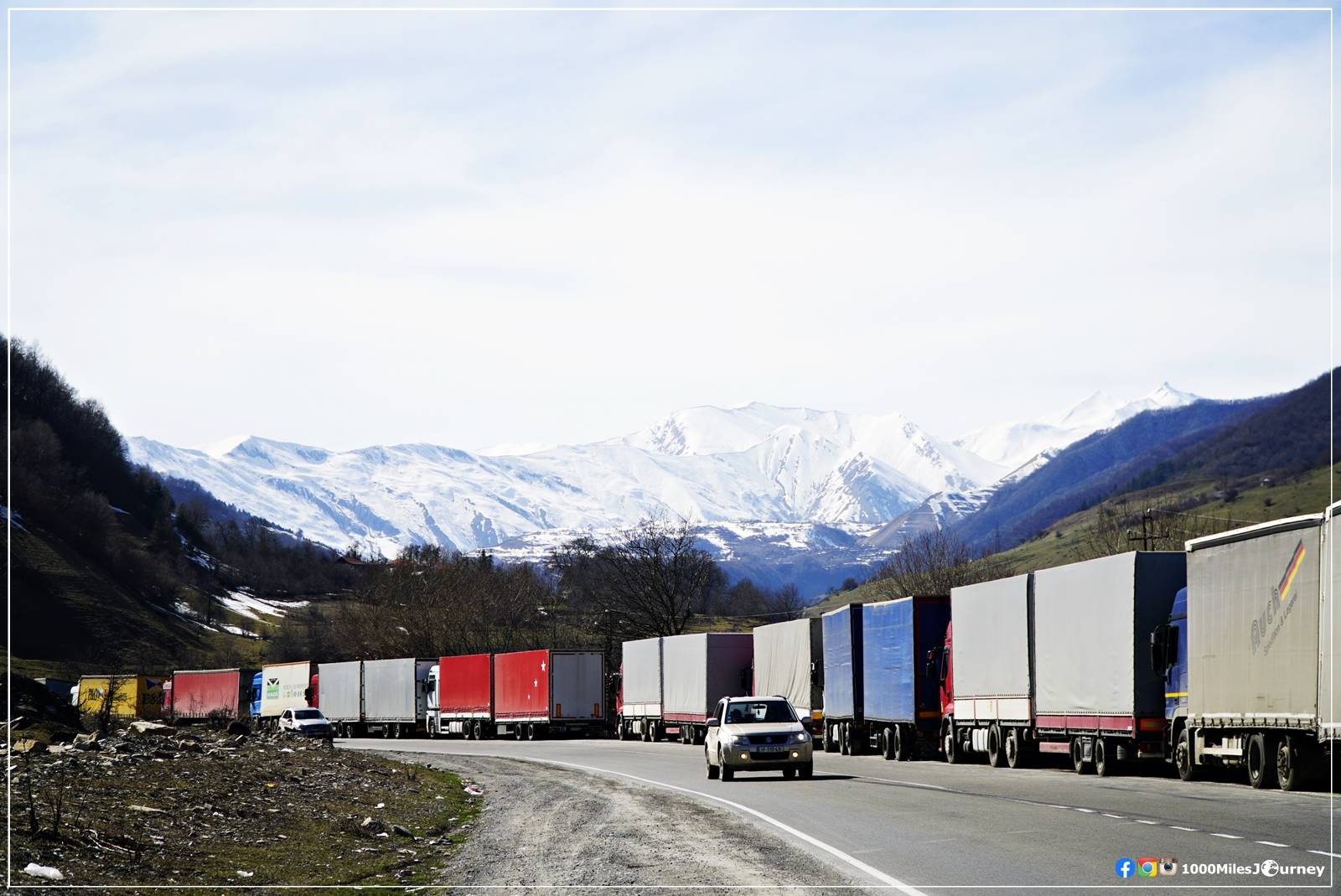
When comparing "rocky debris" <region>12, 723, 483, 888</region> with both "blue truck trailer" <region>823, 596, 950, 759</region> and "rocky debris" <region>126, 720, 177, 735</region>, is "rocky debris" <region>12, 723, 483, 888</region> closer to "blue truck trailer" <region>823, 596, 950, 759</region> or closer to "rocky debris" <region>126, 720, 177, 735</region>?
"rocky debris" <region>126, 720, 177, 735</region>

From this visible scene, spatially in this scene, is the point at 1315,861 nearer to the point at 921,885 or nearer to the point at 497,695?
the point at 921,885

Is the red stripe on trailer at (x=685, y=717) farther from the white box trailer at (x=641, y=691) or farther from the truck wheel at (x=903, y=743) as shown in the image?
the truck wheel at (x=903, y=743)

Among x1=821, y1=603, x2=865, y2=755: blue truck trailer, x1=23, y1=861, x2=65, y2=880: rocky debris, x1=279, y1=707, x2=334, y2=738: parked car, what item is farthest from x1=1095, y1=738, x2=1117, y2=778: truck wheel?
x1=279, y1=707, x2=334, y2=738: parked car

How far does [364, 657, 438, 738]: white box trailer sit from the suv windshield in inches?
1849

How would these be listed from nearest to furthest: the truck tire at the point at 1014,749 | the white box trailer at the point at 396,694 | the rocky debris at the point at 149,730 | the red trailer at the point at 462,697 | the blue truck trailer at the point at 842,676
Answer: the truck tire at the point at 1014,749 → the blue truck trailer at the point at 842,676 → the rocky debris at the point at 149,730 → the red trailer at the point at 462,697 → the white box trailer at the point at 396,694

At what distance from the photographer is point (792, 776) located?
31484mm

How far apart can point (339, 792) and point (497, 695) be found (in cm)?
4294

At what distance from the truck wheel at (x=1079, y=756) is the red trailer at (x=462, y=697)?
141ft

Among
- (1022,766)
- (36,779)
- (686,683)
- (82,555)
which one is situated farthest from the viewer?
(82,555)

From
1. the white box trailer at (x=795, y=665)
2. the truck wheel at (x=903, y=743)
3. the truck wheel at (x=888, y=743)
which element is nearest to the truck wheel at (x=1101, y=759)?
the truck wheel at (x=903, y=743)

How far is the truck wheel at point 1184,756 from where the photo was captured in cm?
2659

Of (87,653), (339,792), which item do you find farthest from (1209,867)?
(87,653)

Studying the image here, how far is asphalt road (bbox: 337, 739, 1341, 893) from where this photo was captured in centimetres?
1388

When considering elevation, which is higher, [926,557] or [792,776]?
[926,557]
